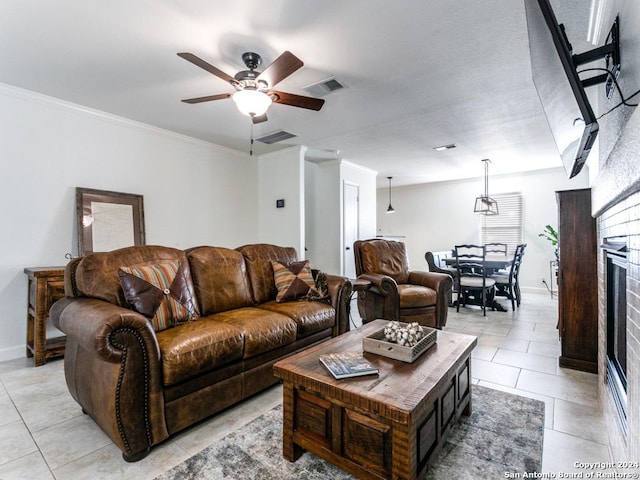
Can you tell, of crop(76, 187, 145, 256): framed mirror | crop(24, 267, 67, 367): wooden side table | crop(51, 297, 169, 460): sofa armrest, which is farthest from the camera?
crop(76, 187, 145, 256): framed mirror

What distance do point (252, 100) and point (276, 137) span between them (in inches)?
83.1

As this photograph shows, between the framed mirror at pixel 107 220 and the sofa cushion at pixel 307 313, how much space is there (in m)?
1.96

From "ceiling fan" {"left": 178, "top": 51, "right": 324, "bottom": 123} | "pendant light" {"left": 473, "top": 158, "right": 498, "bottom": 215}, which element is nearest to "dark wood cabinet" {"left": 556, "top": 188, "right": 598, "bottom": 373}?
"ceiling fan" {"left": 178, "top": 51, "right": 324, "bottom": 123}

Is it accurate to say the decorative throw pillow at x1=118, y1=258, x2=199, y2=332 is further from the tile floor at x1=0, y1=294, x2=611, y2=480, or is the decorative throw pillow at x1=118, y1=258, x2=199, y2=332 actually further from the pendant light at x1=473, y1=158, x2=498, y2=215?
the pendant light at x1=473, y1=158, x2=498, y2=215

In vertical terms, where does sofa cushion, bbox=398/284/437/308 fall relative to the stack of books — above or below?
below

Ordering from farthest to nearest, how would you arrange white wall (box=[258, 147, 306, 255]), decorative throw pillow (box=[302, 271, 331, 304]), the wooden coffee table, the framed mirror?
white wall (box=[258, 147, 306, 255]), the framed mirror, decorative throw pillow (box=[302, 271, 331, 304]), the wooden coffee table

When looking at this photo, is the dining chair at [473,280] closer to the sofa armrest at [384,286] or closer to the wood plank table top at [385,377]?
the sofa armrest at [384,286]

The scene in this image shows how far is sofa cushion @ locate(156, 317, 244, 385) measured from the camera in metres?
1.70

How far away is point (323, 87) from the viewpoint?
9.42 ft

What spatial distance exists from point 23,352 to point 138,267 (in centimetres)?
207

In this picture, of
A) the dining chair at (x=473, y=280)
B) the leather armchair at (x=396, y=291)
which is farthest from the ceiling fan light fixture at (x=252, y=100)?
the dining chair at (x=473, y=280)

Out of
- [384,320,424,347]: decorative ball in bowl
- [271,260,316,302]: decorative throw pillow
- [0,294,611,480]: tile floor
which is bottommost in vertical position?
[0,294,611,480]: tile floor

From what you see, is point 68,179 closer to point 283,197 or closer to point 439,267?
point 283,197

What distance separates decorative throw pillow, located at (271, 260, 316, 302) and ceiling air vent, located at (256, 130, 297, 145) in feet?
6.45
